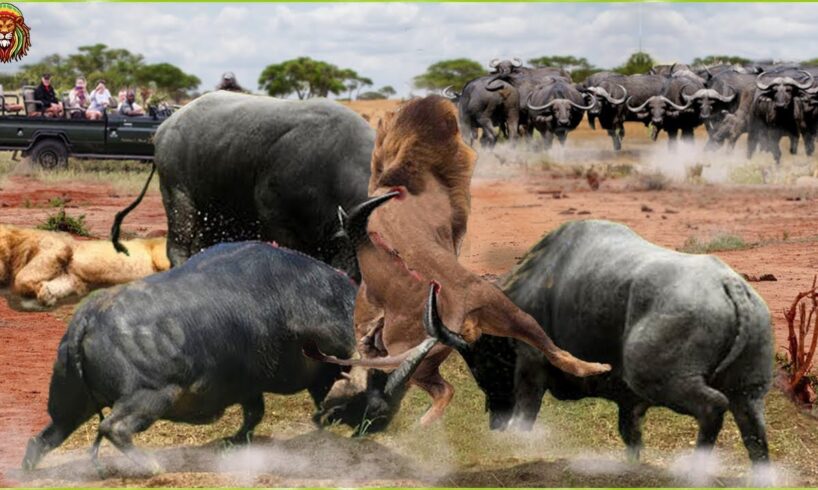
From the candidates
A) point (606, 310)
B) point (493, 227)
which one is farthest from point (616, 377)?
point (493, 227)

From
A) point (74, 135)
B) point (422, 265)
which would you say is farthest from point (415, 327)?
point (74, 135)

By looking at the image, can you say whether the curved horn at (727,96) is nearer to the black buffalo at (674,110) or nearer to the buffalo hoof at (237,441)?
the black buffalo at (674,110)

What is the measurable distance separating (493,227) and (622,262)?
11626 mm

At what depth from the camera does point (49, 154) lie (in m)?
21.5

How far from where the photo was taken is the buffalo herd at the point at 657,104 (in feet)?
101

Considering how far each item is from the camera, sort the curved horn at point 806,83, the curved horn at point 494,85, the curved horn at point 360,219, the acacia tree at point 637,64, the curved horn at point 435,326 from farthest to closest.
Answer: the acacia tree at point 637,64
the curved horn at point 494,85
the curved horn at point 806,83
the curved horn at point 360,219
the curved horn at point 435,326

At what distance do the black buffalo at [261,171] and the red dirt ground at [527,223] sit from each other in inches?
63.3

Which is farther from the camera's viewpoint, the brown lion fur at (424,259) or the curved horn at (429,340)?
the brown lion fur at (424,259)

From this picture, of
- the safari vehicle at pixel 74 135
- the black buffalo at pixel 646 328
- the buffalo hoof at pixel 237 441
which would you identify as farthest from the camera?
the safari vehicle at pixel 74 135

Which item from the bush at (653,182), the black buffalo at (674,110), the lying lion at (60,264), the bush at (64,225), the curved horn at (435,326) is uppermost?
the curved horn at (435,326)

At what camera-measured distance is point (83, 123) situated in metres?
20.9

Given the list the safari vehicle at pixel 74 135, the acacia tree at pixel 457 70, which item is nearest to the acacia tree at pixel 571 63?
the acacia tree at pixel 457 70

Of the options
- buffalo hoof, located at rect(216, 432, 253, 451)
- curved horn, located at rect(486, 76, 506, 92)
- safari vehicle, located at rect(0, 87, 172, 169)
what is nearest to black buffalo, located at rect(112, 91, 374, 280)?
buffalo hoof, located at rect(216, 432, 253, 451)

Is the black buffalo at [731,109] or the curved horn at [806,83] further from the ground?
the curved horn at [806,83]
